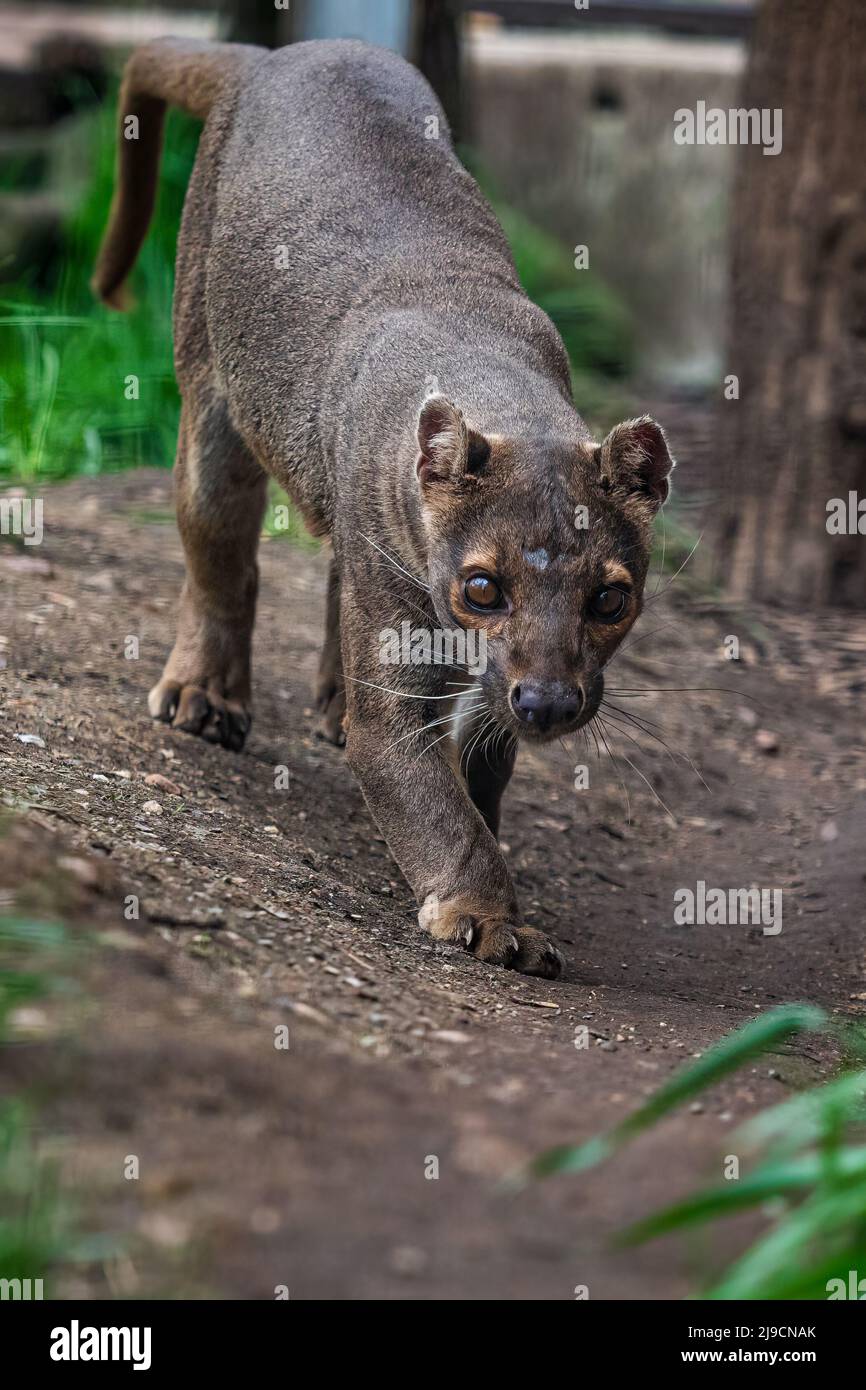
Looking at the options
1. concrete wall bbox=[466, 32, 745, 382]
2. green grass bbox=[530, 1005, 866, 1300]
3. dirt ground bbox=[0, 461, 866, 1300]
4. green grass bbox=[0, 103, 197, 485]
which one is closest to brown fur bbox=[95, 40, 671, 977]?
dirt ground bbox=[0, 461, 866, 1300]

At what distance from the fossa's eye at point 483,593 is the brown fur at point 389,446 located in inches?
1.1

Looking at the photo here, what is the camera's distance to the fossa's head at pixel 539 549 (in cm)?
380

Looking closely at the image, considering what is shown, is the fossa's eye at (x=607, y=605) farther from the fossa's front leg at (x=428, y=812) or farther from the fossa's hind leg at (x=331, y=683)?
the fossa's hind leg at (x=331, y=683)

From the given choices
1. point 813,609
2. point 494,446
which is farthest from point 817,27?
point 494,446

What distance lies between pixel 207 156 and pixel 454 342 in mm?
1405

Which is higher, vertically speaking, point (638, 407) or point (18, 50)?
point (18, 50)

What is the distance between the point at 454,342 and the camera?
4.47 meters

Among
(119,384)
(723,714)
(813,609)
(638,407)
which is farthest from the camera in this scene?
(638,407)

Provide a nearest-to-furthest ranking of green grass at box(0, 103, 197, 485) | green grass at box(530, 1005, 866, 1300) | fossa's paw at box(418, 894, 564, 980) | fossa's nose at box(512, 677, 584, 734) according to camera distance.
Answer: green grass at box(530, 1005, 866, 1300) → fossa's nose at box(512, 677, 584, 734) → fossa's paw at box(418, 894, 564, 980) → green grass at box(0, 103, 197, 485)

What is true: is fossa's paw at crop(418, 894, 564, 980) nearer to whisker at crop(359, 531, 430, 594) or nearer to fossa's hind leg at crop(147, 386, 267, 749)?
whisker at crop(359, 531, 430, 594)

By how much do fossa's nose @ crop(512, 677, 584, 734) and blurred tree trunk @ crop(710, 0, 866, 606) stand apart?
3.94 metres

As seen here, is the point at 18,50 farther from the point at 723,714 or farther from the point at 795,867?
the point at 795,867

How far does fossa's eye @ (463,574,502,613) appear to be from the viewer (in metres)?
3.91

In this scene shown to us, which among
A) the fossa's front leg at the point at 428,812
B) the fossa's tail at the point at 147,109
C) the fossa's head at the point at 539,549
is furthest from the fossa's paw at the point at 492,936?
the fossa's tail at the point at 147,109
